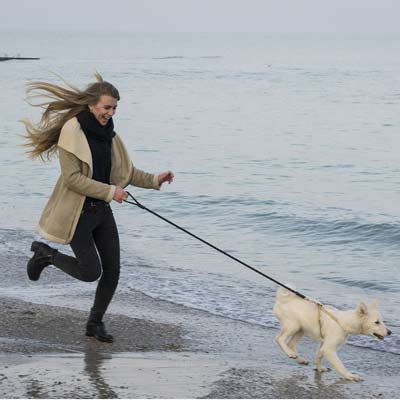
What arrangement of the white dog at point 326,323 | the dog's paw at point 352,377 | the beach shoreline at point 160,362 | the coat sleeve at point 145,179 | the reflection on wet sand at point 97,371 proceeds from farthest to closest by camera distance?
the coat sleeve at point 145,179 < the white dog at point 326,323 < the dog's paw at point 352,377 < the beach shoreline at point 160,362 < the reflection on wet sand at point 97,371

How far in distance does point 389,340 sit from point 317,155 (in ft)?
65.1

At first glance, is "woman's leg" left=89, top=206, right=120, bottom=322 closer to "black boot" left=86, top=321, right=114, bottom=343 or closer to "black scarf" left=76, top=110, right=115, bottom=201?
"black boot" left=86, top=321, right=114, bottom=343

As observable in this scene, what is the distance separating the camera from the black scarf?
6898mm

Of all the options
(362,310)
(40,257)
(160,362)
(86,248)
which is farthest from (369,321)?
(40,257)

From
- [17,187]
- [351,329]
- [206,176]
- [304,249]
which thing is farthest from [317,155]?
[351,329]

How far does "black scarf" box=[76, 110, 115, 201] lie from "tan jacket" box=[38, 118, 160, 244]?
1.9 inches

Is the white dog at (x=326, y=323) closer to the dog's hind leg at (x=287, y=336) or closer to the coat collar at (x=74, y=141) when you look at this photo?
the dog's hind leg at (x=287, y=336)

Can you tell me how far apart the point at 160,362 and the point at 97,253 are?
35.6 inches

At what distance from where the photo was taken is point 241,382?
6348 millimetres

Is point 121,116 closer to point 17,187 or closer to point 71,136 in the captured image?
point 17,187

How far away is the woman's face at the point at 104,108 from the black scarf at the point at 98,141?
39mm

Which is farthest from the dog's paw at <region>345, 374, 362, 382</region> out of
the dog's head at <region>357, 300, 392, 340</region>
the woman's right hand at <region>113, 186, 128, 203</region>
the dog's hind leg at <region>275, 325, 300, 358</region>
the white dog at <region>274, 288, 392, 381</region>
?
the woman's right hand at <region>113, 186, 128, 203</region>

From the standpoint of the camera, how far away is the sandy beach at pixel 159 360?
19.7 feet

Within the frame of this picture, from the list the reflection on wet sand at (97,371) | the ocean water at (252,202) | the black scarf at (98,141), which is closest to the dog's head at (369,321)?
the ocean water at (252,202)
